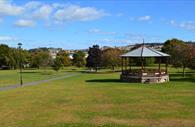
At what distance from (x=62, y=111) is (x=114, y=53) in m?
89.8

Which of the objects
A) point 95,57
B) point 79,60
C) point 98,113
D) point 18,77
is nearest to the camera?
point 98,113

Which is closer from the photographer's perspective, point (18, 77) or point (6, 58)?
point (18, 77)

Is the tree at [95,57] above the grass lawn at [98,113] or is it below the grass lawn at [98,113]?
above

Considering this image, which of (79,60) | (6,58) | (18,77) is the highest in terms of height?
(6,58)

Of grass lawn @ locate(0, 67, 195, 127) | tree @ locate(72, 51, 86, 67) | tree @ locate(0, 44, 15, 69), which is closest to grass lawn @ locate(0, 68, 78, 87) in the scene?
grass lawn @ locate(0, 67, 195, 127)

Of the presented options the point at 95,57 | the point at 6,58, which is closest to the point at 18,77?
the point at 95,57

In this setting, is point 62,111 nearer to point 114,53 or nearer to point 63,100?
point 63,100

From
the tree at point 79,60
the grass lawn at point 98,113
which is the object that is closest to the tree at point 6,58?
the tree at point 79,60

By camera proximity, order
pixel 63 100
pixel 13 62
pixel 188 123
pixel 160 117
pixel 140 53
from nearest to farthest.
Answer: pixel 188 123
pixel 160 117
pixel 63 100
pixel 140 53
pixel 13 62

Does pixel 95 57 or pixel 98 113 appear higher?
→ pixel 95 57

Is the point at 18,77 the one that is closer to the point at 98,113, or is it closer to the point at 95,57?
the point at 95,57

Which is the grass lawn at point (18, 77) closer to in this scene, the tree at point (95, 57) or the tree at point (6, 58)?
the tree at point (95, 57)

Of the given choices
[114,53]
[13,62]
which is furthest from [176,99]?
[13,62]

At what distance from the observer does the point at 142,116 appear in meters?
21.8
